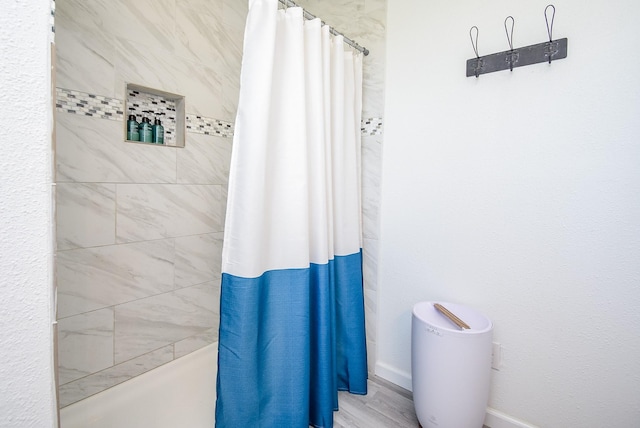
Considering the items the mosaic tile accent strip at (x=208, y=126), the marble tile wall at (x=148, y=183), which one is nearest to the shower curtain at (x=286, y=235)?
the marble tile wall at (x=148, y=183)

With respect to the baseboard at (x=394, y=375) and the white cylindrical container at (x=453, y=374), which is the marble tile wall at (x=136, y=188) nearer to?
the baseboard at (x=394, y=375)

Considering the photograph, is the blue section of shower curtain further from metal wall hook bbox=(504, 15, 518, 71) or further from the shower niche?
metal wall hook bbox=(504, 15, 518, 71)

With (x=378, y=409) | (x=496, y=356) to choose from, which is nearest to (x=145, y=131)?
(x=378, y=409)

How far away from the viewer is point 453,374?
3.84 feet

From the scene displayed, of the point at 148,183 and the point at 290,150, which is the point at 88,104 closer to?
the point at 148,183

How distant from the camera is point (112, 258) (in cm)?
136

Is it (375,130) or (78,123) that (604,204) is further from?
(78,123)

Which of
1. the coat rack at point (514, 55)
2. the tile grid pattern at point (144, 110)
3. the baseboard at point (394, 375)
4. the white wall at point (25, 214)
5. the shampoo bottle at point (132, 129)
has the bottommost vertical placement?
the baseboard at point (394, 375)

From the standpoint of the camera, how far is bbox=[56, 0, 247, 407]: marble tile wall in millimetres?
1235

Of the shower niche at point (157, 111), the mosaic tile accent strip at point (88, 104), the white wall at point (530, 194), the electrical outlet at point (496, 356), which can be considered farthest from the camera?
the shower niche at point (157, 111)

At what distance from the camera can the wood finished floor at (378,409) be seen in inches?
54.7

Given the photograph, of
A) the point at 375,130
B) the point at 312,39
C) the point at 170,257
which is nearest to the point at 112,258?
the point at 170,257

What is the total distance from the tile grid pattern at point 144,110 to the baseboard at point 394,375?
4.50ft

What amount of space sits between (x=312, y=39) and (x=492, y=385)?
5.86ft
